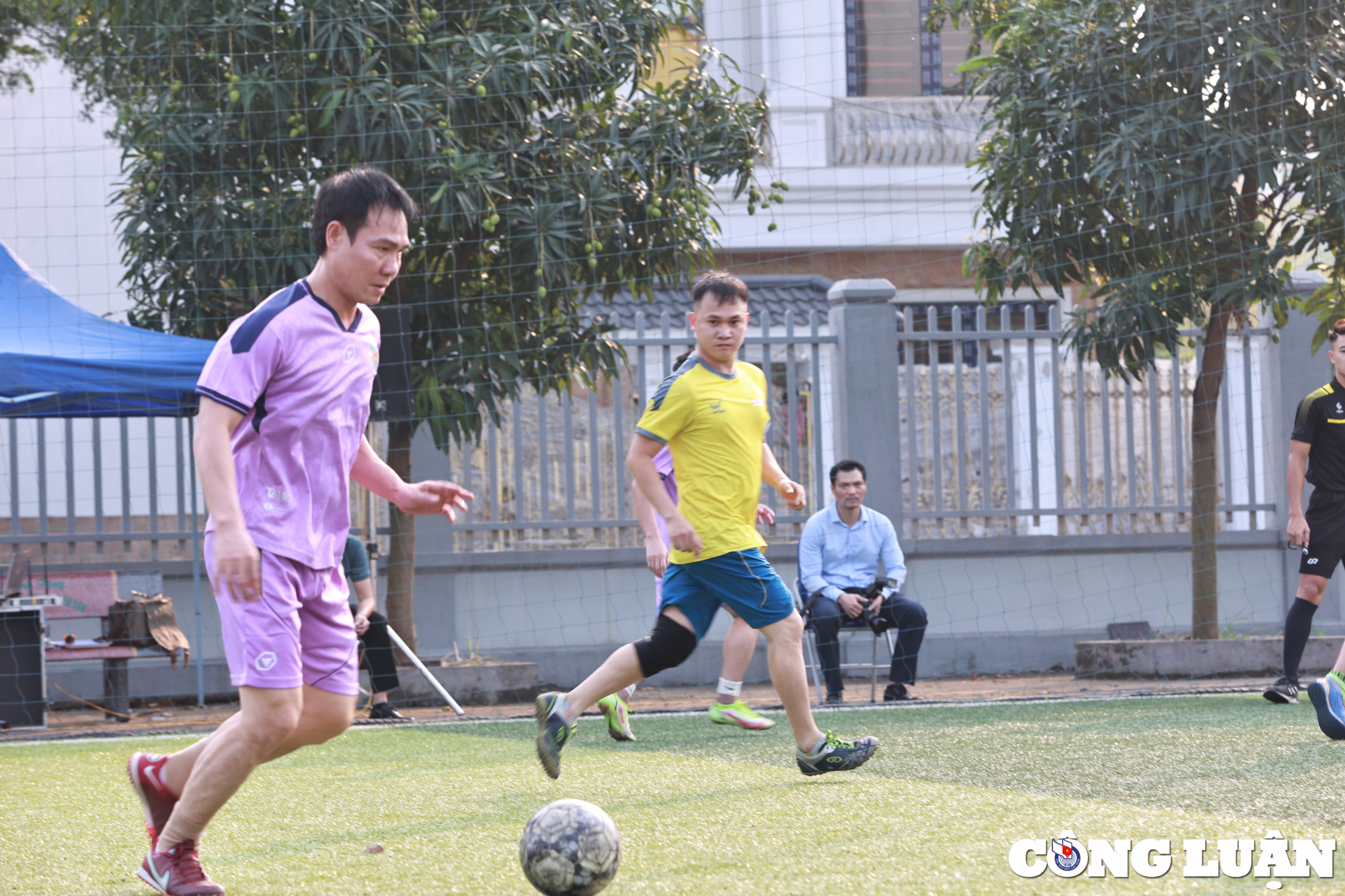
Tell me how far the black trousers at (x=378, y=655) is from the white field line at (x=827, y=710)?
43cm

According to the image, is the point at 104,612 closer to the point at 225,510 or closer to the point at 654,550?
the point at 654,550

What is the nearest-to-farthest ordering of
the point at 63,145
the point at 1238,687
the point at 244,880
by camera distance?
the point at 244,880, the point at 1238,687, the point at 63,145

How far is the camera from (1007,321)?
33.6 feet

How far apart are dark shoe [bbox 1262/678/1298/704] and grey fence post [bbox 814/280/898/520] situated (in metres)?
3.55

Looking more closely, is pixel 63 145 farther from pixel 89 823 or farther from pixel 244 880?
pixel 244 880

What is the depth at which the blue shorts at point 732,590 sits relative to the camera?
456 cm

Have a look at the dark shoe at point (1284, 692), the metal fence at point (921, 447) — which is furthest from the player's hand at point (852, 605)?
the metal fence at point (921, 447)

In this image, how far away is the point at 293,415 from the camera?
3016 millimetres

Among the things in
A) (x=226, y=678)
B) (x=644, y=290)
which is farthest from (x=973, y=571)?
(x=226, y=678)

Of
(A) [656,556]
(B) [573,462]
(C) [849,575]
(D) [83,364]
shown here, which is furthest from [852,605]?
(D) [83,364]

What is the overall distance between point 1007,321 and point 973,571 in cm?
184

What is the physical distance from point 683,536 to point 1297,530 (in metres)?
3.42

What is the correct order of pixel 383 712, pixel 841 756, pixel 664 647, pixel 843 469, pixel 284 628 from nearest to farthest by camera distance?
pixel 284 628 < pixel 841 756 < pixel 664 647 < pixel 383 712 < pixel 843 469

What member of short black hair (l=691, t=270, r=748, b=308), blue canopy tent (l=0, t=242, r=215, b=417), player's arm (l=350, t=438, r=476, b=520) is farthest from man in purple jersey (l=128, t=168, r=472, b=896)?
blue canopy tent (l=0, t=242, r=215, b=417)
